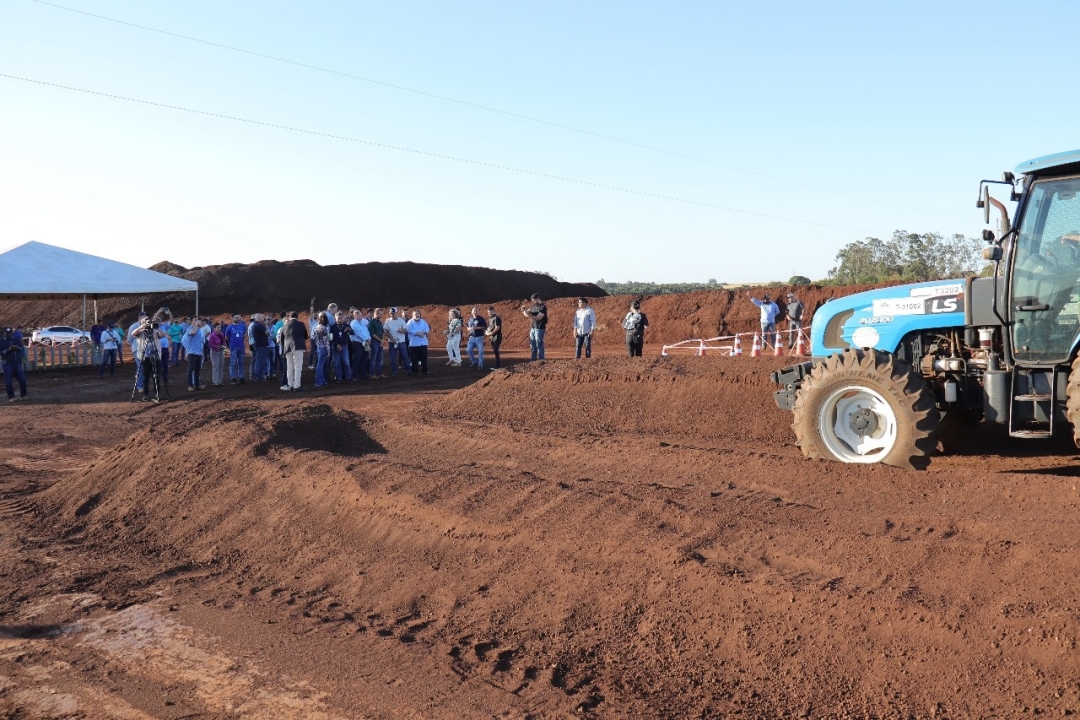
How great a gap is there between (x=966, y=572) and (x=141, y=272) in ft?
90.0

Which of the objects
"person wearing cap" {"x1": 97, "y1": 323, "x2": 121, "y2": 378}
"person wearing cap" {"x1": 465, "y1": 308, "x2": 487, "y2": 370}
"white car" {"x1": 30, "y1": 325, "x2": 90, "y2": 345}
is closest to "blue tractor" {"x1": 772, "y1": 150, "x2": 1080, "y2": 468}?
"person wearing cap" {"x1": 465, "y1": 308, "x2": 487, "y2": 370}

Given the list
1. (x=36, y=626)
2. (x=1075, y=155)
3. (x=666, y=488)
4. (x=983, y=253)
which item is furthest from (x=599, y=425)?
(x=36, y=626)

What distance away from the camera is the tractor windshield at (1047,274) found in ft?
25.3

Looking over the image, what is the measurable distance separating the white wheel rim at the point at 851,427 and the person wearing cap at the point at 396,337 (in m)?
15.0

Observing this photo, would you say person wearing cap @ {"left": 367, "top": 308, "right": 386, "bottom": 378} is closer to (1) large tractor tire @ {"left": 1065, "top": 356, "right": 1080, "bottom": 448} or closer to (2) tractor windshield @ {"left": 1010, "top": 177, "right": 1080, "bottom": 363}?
(2) tractor windshield @ {"left": 1010, "top": 177, "right": 1080, "bottom": 363}

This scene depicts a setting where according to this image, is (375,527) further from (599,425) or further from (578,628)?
(599,425)

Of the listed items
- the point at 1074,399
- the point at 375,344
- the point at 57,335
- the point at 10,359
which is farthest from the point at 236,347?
the point at 57,335

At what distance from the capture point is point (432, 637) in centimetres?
560

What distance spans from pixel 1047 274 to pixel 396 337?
16.7 m

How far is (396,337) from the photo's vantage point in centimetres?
2244

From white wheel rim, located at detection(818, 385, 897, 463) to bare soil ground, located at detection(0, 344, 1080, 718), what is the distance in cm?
46

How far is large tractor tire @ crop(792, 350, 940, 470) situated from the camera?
8188 millimetres

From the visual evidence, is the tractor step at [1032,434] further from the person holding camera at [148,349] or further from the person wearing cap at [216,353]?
the person wearing cap at [216,353]

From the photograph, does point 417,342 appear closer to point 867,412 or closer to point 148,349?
point 148,349
